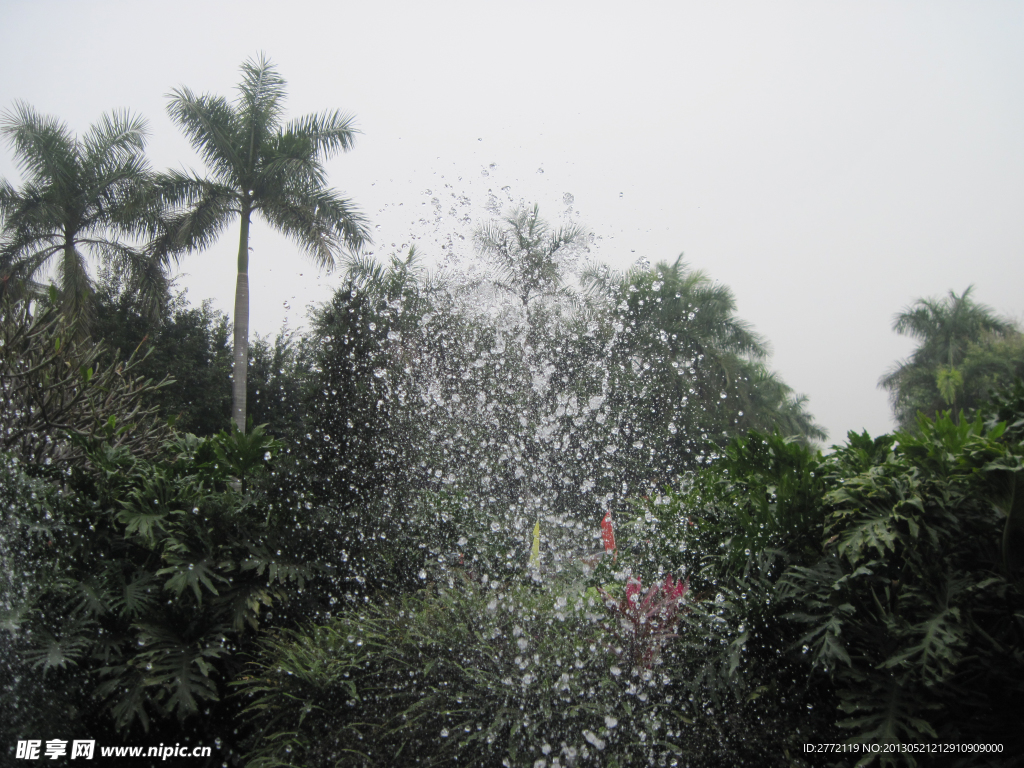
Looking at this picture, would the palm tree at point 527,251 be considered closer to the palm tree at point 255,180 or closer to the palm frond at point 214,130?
the palm tree at point 255,180

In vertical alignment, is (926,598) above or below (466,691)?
above

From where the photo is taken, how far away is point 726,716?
3307 millimetres

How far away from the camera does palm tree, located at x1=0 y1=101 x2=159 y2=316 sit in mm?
18359

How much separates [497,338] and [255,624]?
8.12 m

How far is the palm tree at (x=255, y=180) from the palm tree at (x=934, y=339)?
30.8 m

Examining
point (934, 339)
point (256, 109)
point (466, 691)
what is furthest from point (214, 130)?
point (934, 339)

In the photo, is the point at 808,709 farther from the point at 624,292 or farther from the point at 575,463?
the point at 624,292

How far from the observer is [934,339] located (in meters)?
36.0

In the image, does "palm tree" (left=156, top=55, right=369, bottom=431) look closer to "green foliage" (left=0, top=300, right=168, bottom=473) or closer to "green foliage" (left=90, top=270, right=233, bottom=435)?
"green foliage" (left=90, top=270, right=233, bottom=435)

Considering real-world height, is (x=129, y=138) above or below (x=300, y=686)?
above

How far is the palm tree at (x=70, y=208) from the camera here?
60.2 feet

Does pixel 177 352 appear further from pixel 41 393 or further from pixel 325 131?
pixel 41 393

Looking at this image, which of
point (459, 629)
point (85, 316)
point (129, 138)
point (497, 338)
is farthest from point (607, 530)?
point (129, 138)

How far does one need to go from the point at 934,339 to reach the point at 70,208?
3998 centimetres
